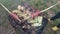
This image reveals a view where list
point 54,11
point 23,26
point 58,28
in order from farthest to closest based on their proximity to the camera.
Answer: point 54,11 → point 58,28 → point 23,26

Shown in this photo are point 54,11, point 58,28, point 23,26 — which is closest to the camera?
point 23,26

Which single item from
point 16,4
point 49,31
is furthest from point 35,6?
point 49,31

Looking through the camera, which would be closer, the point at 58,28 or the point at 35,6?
the point at 58,28

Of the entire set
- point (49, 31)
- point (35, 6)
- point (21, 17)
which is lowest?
point (49, 31)

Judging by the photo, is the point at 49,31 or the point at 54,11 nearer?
the point at 49,31

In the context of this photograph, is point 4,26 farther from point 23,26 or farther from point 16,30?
point 23,26

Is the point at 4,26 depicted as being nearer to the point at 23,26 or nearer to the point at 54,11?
the point at 23,26

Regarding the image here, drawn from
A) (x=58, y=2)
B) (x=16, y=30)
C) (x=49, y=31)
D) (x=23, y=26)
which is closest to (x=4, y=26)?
(x=16, y=30)

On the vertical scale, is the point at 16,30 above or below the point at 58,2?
below

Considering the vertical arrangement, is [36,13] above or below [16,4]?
below
